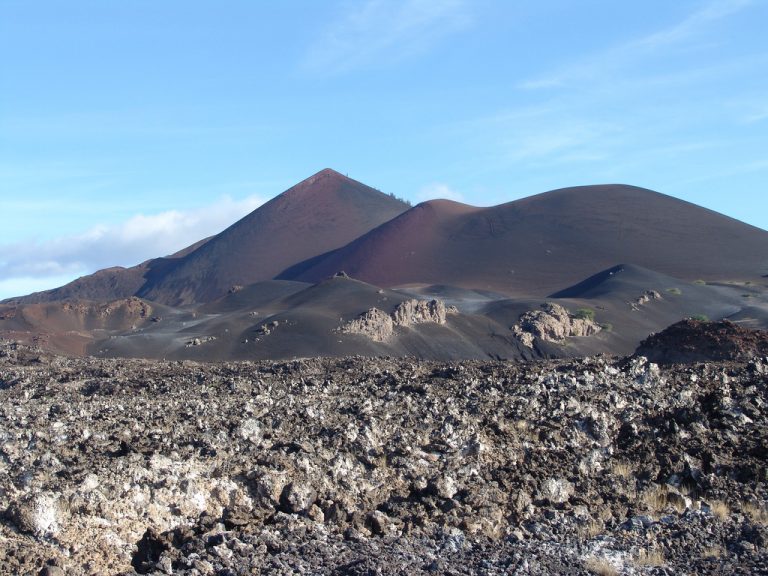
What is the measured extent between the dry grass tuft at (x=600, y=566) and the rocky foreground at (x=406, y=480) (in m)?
0.03

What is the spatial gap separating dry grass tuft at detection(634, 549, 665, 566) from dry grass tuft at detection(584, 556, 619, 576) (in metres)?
0.28

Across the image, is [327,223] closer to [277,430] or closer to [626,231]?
[626,231]

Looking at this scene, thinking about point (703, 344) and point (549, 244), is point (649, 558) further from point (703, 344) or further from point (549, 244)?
point (549, 244)

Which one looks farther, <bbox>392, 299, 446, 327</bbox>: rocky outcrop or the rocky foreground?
<bbox>392, 299, 446, 327</bbox>: rocky outcrop

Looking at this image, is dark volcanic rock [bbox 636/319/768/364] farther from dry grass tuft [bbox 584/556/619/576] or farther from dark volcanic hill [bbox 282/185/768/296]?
dark volcanic hill [bbox 282/185/768/296]

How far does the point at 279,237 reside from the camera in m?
139

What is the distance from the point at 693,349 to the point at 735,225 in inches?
3630

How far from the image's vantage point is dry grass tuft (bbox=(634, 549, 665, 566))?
8.19m

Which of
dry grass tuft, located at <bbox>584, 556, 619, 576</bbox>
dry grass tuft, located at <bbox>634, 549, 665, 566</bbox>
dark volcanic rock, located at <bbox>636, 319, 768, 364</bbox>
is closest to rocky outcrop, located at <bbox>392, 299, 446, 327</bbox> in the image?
dark volcanic rock, located at <bbox>636, 319, 768, 364</bbox>

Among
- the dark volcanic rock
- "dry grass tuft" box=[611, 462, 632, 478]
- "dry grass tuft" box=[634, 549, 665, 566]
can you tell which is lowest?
"dry grass tuft" box=[634, 549, 665, 566]

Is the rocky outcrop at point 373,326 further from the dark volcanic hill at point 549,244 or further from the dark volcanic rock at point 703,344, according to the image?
the dark volcanic hill at point 549,244

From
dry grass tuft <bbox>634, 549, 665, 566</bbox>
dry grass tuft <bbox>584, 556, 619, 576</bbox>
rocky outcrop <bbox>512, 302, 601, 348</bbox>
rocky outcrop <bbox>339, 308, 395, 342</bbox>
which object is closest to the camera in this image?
dry grass tuft <bbox>584, 556, 619, 576</bbox>

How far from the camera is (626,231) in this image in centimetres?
10731

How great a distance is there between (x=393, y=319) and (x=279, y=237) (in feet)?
290
